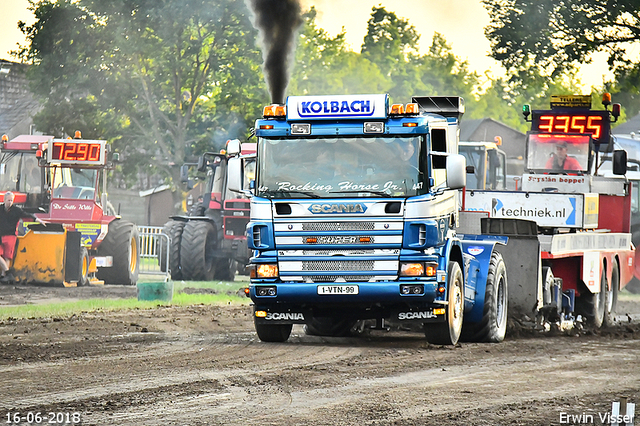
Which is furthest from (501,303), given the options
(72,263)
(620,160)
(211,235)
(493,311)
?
(211,235)

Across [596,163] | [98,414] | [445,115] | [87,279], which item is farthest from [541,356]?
[87,279]

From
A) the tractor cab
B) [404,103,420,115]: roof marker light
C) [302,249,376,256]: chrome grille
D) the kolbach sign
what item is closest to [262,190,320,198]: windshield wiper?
[302,249,376,256]: chrome grille

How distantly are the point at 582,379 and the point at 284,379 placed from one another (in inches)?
118

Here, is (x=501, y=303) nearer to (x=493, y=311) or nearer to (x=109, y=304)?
(x=493, y=311)

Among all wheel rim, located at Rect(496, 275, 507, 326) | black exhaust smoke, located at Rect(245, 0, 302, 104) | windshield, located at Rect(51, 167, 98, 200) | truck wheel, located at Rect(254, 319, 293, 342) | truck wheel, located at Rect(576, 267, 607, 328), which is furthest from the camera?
windshield, located at Rect(51, 167, 98, 200)

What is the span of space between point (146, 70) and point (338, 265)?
34046 mm

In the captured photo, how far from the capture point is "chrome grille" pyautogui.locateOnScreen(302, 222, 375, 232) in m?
12.3

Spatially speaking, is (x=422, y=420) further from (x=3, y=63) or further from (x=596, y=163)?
(x=3, y=63)

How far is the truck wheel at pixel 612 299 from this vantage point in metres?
19.2

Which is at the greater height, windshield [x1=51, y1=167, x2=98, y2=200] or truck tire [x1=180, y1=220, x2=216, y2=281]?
windshield [x1=51, y1=167, x2=98, y2=200]

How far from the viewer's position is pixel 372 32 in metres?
110

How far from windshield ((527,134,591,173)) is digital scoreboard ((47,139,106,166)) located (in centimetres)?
1035

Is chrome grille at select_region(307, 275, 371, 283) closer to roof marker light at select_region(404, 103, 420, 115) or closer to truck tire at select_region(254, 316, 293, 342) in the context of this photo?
truck tire at select_region(254, 316, 293, 342)

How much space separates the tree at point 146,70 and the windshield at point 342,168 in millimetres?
30150
